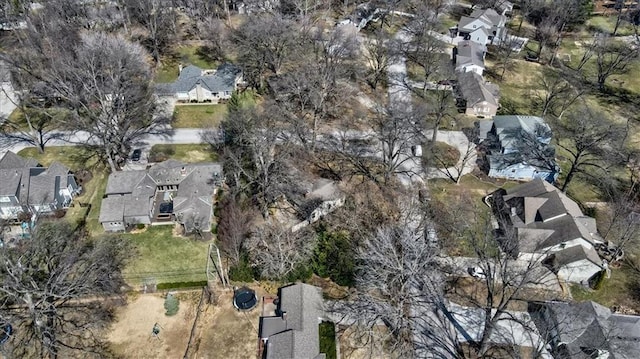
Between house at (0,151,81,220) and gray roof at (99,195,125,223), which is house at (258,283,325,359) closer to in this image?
gray roof at (99,195,125,223)

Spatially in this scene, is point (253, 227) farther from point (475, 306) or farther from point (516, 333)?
point (516, 333)

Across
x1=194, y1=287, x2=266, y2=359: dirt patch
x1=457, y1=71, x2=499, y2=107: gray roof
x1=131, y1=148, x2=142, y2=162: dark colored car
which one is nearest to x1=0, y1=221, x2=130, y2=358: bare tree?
x1=194, y1=287, x2=266, y2=359: dirt patch

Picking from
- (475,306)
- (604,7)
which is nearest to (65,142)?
(475,306)

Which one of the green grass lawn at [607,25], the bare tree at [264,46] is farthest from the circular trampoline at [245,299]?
the green grass lawn at [607,25]

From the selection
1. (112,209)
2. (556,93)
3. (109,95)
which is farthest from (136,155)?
(556,93)

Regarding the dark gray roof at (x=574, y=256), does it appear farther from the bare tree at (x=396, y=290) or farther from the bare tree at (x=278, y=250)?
the bare tree at (x=278, y=250)
